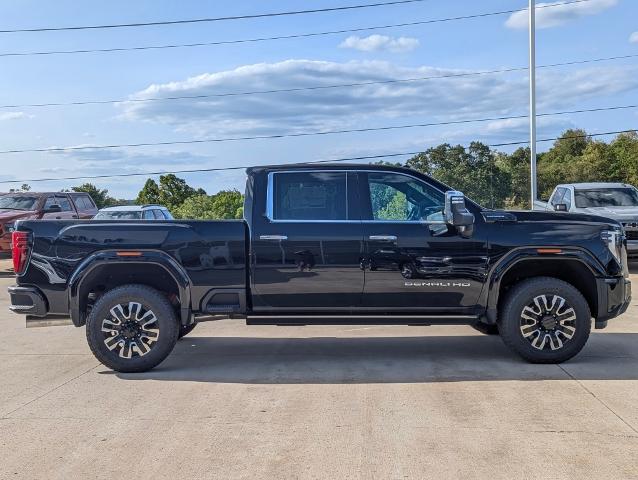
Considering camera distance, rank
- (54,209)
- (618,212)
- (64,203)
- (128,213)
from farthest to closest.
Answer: (64,203), (54,209), (128,213), (618,212)

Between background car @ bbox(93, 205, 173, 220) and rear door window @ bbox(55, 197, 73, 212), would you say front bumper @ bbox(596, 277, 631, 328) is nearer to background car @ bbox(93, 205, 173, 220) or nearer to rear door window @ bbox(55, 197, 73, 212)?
background car @ bbox(93, 205, 173, 220)

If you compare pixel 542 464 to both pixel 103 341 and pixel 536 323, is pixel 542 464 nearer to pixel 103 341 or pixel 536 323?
pixel 536 323

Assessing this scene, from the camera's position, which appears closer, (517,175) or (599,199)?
(599,199)

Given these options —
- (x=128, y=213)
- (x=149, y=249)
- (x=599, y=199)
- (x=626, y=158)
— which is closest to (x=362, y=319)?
(x=149, y=249)

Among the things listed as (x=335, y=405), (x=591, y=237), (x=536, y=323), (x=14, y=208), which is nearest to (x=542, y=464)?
(x=335, y=405)

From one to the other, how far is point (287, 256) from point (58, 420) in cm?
264

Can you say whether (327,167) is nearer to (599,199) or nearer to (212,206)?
(599,199)

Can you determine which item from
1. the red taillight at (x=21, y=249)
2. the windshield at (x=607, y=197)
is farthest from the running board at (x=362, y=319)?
the windshield at (x=607, y=197)

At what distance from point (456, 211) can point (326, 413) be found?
7.90 ft

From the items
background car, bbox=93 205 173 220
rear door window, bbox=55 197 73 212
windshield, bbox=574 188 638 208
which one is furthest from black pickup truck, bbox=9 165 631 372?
rear door window, bbox=55 197 73 212

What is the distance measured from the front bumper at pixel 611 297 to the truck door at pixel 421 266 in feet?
4.10

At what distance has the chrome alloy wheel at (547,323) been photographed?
22.8ft

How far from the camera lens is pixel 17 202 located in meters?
19.4

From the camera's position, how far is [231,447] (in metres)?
4.82
